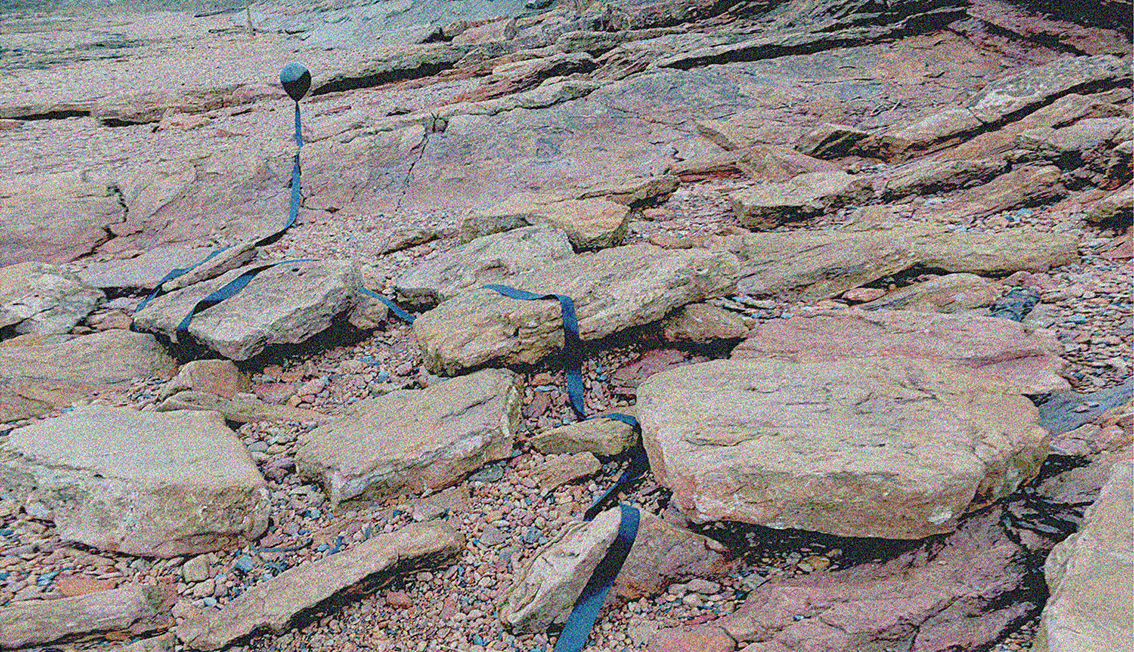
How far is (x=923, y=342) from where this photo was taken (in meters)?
3.81

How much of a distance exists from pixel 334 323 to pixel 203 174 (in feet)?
12.4

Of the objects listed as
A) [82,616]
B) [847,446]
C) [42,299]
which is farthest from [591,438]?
[42,299]

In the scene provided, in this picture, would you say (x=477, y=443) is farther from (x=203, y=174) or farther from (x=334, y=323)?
(x=203, y=174)

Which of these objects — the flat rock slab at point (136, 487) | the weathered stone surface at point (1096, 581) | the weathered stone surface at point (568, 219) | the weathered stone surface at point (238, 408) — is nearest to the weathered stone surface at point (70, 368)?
the weathered stone surface at point (238, 408)

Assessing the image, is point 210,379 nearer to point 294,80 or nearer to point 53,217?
point 53,217

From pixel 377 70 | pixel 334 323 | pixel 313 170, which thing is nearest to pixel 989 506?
pixel 334 323

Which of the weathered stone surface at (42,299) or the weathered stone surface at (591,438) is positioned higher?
the weathered stone surface at (42,299)

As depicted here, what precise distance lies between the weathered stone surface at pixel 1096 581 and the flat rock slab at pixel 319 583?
7.67 ft

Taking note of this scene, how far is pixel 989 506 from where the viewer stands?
9.02 ft

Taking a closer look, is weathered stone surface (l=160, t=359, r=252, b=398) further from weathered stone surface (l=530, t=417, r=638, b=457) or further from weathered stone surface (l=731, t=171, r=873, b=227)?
weathered stone surface (l=731, t=171, r=873, b=227)

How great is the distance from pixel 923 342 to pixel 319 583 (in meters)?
3.45

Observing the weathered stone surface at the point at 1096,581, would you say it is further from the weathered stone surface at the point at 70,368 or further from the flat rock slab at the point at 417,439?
the weathered stone surface at the point at 70,368

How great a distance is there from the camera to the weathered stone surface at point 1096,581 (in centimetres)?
192

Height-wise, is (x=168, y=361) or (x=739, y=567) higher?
(x=168, y=361)
